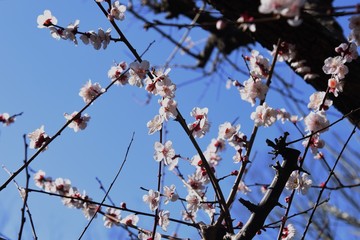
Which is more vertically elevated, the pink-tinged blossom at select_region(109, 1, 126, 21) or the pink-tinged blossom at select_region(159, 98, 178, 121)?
the pink-tinged blossom at select_region(109, 1, 126, 21)

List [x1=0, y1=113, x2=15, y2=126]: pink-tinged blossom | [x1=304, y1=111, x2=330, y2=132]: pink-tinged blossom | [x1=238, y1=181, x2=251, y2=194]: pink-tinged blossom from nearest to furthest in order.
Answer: [x1=304, y1=111, x2=330, y2=132]: pink-tinged blossom
[x1=238, y1=181, x2=251, y2=194]: pink-tinged blossom
[x1=0, y1=113, x2=15, y2=126]: pink-tinged blossom

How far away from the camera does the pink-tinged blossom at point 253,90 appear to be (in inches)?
84.7

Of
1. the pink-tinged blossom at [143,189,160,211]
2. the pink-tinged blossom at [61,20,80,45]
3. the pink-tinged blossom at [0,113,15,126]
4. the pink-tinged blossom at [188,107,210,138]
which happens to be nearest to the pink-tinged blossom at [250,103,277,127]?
the pink-tinged blossom at [188,107,210,138]

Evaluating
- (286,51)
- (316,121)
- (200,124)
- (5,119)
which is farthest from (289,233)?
(5,119)

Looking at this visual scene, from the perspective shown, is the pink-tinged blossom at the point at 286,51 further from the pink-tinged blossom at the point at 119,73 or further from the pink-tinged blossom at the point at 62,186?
the pink-tinged blossom at the point at 62,186

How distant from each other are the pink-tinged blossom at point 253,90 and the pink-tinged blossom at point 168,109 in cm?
39

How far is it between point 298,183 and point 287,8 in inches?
44.1

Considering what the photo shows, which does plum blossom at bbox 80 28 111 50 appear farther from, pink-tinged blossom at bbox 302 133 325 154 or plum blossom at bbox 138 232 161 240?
pink-tinged blossom at bbox 302 133 325 154

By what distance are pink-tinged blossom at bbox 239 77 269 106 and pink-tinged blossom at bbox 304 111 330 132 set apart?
9.8 inches

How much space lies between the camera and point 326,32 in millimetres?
2541

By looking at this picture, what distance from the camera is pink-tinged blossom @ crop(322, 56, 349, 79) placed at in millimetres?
2094

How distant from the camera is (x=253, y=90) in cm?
217

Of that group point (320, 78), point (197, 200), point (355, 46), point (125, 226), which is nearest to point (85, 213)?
point (125, 226)

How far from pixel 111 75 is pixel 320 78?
1204 mm
